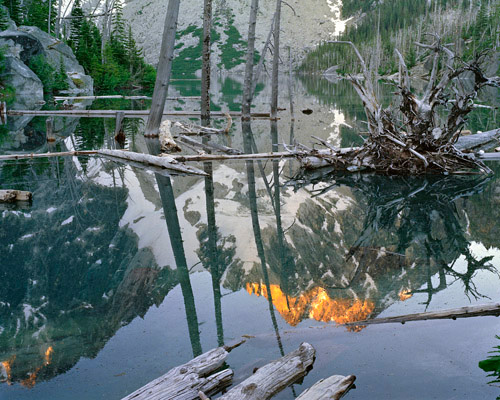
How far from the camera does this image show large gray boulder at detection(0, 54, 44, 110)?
35.0 m

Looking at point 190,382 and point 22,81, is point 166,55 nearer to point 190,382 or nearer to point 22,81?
point 190,382

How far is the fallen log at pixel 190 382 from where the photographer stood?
3.27m

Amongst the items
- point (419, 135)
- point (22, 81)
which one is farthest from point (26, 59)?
point (419, 135)

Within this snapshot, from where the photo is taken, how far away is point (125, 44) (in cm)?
6306

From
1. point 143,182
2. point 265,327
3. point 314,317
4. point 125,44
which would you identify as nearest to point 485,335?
point 314,317

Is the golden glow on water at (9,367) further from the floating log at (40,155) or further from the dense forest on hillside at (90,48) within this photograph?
the dense forest on hillside at (90,48)

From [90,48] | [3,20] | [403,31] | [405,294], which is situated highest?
[403,31]

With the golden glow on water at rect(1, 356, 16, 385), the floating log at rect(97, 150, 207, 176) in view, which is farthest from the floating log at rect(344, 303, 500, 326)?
the floating log at rect(97, 150, 207, 176)

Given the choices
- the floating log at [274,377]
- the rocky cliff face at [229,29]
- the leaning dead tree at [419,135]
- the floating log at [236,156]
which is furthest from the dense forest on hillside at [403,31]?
the floating log at [274,377]

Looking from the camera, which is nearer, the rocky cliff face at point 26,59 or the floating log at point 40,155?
the floating log at point 40,155

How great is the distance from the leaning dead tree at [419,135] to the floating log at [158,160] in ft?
9.29

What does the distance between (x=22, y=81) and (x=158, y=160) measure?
97.6 ft

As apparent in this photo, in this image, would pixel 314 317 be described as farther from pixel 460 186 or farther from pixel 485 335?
pixel 460 186

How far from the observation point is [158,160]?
12055 mm
